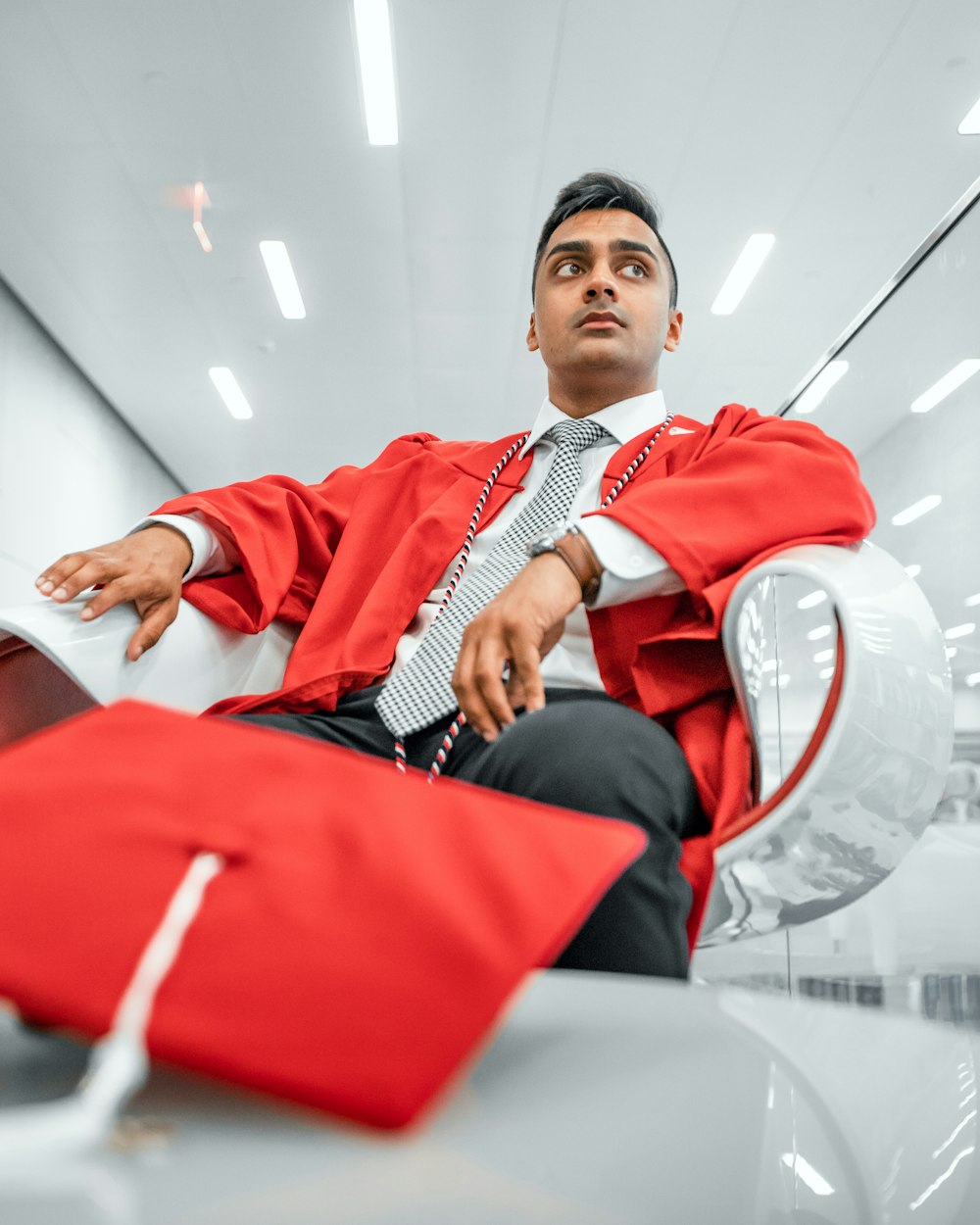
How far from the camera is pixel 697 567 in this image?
897mm

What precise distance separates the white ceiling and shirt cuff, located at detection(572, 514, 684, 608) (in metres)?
3.00

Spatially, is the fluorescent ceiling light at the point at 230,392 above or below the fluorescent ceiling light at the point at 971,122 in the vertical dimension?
below

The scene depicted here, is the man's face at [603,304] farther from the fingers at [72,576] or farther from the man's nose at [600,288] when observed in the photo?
the fingers at [72,576]

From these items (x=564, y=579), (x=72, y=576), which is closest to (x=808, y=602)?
(x=564, y=579)

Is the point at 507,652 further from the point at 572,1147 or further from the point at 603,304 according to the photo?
the point at 603,304

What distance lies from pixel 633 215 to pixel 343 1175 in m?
1.58

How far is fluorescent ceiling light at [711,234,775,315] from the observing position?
4477 millimetres

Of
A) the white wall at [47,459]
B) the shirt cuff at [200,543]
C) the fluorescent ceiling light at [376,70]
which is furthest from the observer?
the white wall at [47,459]

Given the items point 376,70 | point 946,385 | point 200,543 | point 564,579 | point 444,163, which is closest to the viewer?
point 564,579

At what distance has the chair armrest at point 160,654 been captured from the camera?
94 cm

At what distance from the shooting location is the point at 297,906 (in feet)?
0.92

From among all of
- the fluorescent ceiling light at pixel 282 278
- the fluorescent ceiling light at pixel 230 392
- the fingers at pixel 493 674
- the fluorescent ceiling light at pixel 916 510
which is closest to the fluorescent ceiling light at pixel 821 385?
the fluorescent ceiling light at pixel 916 510

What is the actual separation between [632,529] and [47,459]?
16.8 feet

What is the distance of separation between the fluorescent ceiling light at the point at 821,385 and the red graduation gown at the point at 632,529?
0.92 metres
